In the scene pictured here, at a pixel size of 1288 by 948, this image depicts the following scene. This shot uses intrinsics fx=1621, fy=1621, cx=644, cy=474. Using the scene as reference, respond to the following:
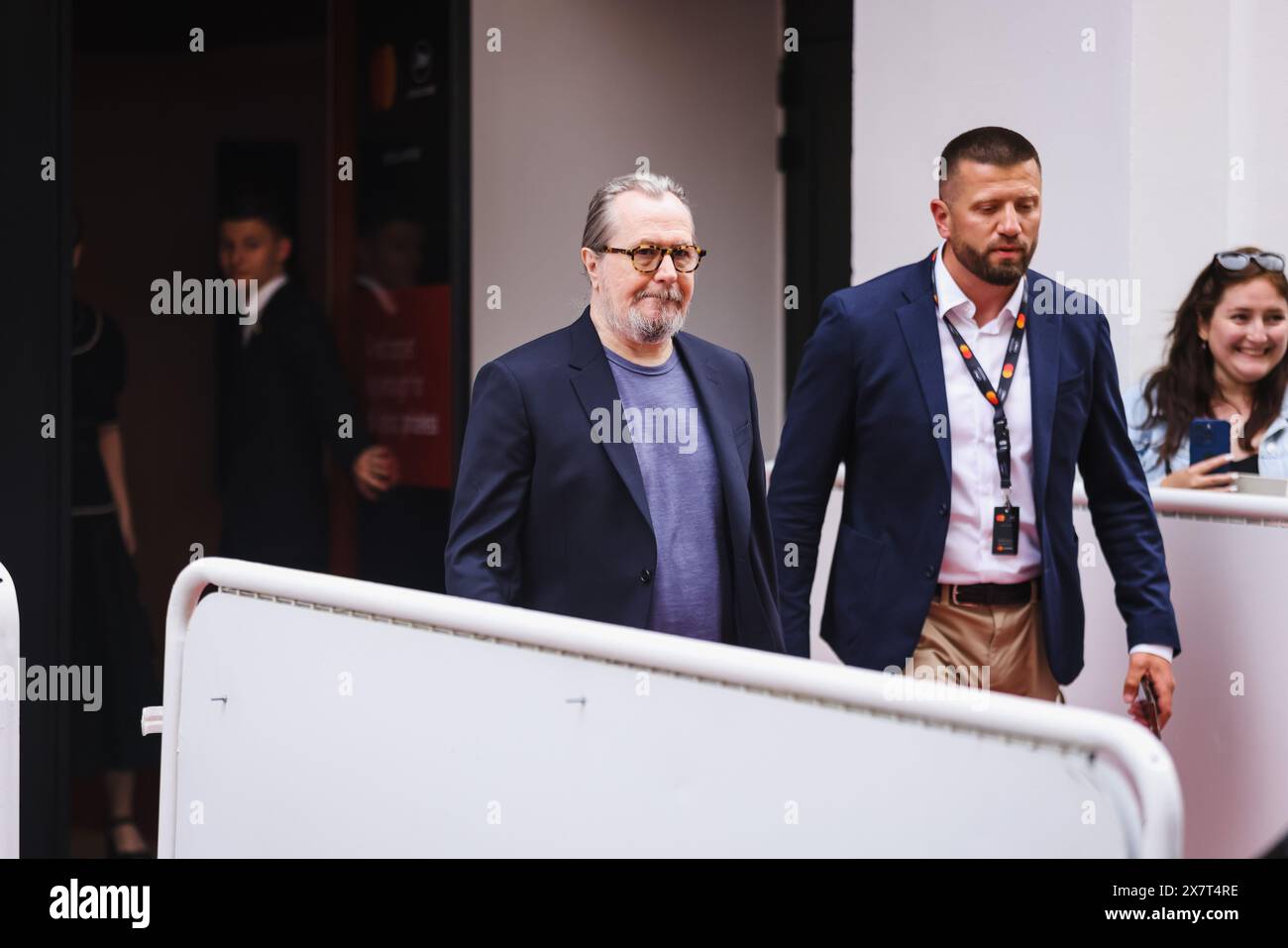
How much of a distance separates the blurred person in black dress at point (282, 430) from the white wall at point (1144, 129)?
8.16ft

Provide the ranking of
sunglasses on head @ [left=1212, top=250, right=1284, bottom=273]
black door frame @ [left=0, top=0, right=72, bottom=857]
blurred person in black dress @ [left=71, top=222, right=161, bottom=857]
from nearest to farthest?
black door frame @ [left=0, top=0, right=72, bottom=857], sunglasses on head @ [left=1212, top=250, right=1284, bottom=273], blurred person in black dress @ [left=71, top=222, right=161, bottom=857]

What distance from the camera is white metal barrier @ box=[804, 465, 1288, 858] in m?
3.52

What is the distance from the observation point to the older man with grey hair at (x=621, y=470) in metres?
2.87

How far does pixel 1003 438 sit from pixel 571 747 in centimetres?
145

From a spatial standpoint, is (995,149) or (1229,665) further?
(1229,665)

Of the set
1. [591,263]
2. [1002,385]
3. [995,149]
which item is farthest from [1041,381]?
[591,263]

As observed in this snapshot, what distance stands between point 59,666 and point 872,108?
3431 millimetres

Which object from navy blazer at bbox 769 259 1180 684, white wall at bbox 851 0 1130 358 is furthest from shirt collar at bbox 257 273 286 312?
navy blazer at bbox 769 259 1180 684

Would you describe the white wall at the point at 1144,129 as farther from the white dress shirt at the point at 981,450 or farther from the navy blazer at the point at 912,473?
the white dress shirt at the point at 981,450

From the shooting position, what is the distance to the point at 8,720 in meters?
2.70

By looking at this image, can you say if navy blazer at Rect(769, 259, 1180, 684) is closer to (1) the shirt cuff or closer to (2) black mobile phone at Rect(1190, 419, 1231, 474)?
(1) the shirt cuff

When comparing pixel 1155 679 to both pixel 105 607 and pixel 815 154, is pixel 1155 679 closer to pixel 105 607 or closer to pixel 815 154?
pixel 105 607

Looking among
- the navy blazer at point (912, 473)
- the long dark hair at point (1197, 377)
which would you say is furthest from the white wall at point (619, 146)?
the navy blazer at point (912, 473)

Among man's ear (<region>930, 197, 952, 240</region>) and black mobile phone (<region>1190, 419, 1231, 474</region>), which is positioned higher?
man's ear (<region>930, 197, 952, 240</region>)
